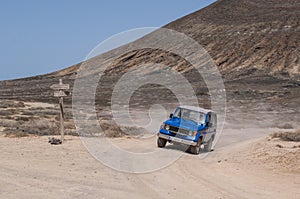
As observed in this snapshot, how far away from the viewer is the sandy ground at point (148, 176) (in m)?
11.0

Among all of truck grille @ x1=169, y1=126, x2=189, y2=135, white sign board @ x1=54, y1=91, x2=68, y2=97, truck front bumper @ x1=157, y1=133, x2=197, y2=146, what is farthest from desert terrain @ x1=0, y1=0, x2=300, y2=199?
white sign board @ x1=54, y1=91, x2=68, y2=97

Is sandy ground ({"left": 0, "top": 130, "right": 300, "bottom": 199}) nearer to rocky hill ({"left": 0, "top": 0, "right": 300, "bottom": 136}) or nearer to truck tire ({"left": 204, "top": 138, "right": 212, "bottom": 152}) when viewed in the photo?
truck tire ({"left": 204, "top": 138, "right": 212, "bottom": 152})

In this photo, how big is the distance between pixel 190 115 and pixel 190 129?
1.27 m

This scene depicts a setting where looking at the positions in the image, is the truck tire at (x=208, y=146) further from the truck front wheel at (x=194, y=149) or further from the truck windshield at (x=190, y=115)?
the truck front wheel at (x=194, y=149)

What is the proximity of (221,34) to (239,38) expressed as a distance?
222 inches

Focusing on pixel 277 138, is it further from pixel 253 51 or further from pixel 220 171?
pixel 253 51

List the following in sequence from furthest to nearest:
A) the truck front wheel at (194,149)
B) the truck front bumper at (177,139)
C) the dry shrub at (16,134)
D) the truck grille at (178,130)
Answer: the dry shrub at (16,134)
the truck grille at (178,130)
the truck front wheel at (194,149)
the truck front bumper at (177,139)

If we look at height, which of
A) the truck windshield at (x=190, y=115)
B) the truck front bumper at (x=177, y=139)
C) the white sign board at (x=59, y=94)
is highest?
the white sign board at (x=59, y=94)

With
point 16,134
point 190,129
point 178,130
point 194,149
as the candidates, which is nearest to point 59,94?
point 16,134

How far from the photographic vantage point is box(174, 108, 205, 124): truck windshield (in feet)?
63.7

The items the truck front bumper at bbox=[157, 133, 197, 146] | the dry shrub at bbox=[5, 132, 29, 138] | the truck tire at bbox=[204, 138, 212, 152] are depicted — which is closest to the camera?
the truck front bumper at bbox=[157, 133, 197, 146]

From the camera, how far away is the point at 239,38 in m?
99.1

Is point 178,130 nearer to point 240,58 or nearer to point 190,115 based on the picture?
→ point 190,115

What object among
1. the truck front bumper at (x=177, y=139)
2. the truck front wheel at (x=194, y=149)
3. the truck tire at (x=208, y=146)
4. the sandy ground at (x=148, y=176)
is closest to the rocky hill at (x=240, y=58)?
the truck tire at (x=208, y=146)
